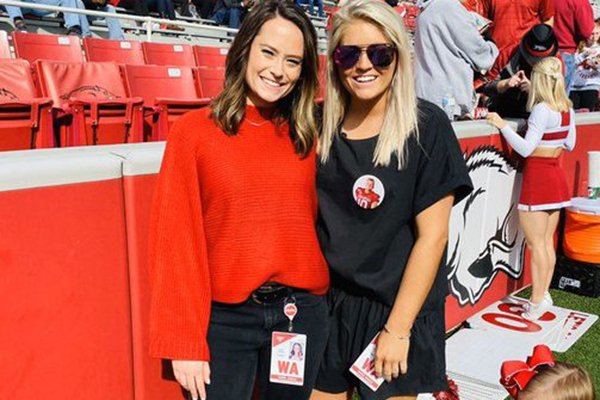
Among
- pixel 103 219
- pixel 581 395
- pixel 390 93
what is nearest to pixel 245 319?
pixel 103 219

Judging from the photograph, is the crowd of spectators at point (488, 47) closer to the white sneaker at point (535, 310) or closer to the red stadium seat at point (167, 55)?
the white sneaker at point (535, 310)

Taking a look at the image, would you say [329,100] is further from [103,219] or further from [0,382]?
[0,382]

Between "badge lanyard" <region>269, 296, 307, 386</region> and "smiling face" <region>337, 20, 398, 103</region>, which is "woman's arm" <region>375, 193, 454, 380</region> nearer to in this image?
"badge lanyard" <region>269, 296, 307, 386</region>

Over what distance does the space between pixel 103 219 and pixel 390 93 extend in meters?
0.97

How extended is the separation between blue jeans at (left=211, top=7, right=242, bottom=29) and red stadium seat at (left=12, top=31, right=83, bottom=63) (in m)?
6.07

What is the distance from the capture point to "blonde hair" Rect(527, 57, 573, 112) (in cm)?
407

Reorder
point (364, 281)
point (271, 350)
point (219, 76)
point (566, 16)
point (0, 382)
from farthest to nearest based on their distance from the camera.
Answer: point (219, 76), point (566, 16), point (364, 281), point (271, 350), point (0, 382)

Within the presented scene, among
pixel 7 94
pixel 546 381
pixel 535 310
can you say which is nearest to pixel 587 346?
pixel 535 310

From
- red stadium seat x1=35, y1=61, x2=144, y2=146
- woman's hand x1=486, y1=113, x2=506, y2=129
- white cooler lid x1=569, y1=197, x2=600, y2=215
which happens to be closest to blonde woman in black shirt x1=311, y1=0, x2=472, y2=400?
woman's hand x1=486, y1=113, x2=506, y2=129

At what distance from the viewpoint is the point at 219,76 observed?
23.3 ft

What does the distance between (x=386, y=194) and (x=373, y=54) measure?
42cm

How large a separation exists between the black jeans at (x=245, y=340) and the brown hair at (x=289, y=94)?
19.1 inches

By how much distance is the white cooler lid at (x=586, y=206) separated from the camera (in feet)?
16.3

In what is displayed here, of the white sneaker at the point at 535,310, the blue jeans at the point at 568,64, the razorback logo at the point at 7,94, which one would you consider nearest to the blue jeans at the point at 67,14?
the razorback logo at the point at 7,94
